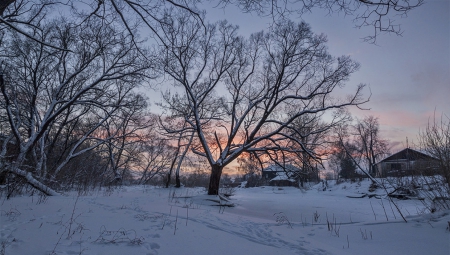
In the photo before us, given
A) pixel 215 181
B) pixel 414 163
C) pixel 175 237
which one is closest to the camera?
pixel 175 237

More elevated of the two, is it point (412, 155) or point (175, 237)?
point (412, 155)

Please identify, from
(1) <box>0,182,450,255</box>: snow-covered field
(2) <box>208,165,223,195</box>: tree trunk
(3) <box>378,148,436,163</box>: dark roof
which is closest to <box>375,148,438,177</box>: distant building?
(3) <box>378,148,436,163</box>: dark roof

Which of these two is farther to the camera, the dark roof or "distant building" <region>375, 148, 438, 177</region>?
the dark roof

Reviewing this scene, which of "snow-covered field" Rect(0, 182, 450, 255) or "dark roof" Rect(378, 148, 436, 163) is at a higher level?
"dark roof" Rect(378, 148, 436, 163)

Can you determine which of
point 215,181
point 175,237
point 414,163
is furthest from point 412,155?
point 215,181

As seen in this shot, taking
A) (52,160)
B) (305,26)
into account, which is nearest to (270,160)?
(305,26)

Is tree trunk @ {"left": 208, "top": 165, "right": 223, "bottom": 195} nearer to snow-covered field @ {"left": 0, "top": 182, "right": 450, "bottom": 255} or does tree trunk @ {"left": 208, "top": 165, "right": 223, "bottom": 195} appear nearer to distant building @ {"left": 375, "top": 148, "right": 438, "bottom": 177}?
snow-covered field @ {"left": 0, "top": 182, "right": 450, "bottom": 255}

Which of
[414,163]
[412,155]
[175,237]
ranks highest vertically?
[412,155]

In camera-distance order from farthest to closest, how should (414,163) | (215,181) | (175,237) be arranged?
(215,181), (414,163), (175,237)

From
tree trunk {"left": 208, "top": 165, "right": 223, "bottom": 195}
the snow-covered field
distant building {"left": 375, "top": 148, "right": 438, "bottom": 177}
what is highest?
distant building {"left": 375, "top": 148, "right": 438, "bottom": 177}

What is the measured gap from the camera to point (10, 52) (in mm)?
10688

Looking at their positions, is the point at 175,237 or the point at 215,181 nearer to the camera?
the point at 175,237

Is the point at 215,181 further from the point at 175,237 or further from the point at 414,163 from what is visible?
the point at 175,237

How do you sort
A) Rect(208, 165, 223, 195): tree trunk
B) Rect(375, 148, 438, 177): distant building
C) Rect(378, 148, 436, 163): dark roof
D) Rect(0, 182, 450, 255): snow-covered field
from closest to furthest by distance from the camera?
Rect(0, 182, 450, 255): snow-covered field
Rect(375, 148, 438, 177): distant building
Rect(378, 148, 436, 163): dark roof
Rect(208, 165, 223, 195): tree trunk
